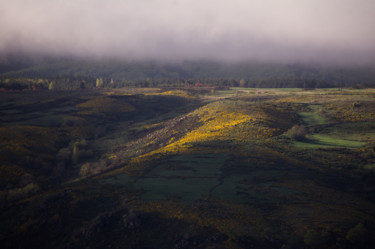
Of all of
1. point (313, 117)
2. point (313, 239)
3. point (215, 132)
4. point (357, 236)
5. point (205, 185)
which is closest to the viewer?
point (357, 236)

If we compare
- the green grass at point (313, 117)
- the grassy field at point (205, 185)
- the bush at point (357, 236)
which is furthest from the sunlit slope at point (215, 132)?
the bush at point (357, 236)

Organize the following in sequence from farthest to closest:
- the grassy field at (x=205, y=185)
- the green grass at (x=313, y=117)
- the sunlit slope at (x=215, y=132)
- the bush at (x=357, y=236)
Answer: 1. the green grass at (x=313, y=117)
2. the sunlit slope at (x=215, y=132)
3. the grassy field at (x=205, y=185)
4. the bush at (x=357, y=236)

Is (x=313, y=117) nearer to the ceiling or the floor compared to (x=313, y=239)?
nearer to the ceiling

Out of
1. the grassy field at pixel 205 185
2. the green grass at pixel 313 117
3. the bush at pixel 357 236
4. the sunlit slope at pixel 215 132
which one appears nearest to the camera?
the bush at pixel 357 236

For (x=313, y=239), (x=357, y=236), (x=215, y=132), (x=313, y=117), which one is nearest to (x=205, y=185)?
(x=313, y=239)

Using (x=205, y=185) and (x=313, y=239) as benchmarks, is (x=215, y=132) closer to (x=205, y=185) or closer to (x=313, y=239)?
(x=205, y=185)

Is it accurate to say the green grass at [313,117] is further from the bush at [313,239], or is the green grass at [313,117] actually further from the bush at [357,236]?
the bush at [313,239]

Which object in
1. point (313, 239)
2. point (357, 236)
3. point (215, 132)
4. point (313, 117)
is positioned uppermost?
point (313, 117)

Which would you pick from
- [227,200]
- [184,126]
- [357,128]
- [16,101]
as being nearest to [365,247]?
[227,200]
